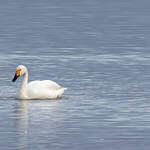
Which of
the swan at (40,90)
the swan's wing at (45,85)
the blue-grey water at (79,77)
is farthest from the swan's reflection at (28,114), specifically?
the swan's wing at (45,85)

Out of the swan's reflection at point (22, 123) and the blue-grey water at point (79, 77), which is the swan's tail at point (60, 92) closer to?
the blue-grey water at point (79, 77)

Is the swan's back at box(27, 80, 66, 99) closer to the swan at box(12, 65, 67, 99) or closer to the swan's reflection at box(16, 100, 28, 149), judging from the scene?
the swan at box(12, 65, 67, 99)

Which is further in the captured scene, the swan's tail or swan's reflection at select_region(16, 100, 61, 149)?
the swan's tail

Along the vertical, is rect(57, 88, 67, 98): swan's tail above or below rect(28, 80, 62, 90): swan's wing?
below

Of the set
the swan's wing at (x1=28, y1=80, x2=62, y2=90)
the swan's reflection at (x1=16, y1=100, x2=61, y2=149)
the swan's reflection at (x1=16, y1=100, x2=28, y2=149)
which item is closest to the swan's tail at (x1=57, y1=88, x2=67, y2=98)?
the swan's reflection at (x1=16, y1=100, x2=61, y2=149)

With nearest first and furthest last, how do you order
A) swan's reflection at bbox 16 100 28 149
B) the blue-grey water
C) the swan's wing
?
swan's reflection at bbox 16 100 28 149
the blue-grey water
the swan's wing

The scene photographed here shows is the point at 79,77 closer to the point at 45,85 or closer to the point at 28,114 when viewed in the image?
the point at 45,85

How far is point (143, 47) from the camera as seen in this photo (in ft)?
121

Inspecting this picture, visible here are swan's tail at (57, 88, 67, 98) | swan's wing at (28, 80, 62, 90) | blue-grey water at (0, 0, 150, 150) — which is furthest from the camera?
swan's wing at (28, 80, 62, 90)

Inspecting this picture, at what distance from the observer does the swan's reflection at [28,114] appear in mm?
18734

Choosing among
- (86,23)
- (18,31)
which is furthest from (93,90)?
(86,23)

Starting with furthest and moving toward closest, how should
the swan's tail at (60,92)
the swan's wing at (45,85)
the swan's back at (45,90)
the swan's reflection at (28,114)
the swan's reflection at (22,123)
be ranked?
the swan's wing at (45,85) → the swan's back at (45,90) → the swan's tail at (60,92) → the swan's reflection at (28,114) → the swan's reflection at (22,123)

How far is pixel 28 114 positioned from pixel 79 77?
6.81 m

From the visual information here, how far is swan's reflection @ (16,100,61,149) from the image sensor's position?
18.7 metres
